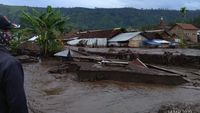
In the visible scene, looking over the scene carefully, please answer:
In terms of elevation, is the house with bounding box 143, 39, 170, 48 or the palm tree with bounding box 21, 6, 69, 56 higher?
the palm tree with bounding box 21, 6, 69, 56

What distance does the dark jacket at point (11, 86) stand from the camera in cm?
278

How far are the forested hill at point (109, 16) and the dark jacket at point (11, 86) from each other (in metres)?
119

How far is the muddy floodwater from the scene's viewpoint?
1276 cm

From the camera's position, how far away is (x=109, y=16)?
141 m

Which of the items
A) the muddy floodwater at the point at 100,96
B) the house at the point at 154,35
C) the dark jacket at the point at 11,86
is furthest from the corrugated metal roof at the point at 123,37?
the dark jacket at the point at 11,86

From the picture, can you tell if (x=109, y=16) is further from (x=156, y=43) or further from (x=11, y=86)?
(x=11, y=86)

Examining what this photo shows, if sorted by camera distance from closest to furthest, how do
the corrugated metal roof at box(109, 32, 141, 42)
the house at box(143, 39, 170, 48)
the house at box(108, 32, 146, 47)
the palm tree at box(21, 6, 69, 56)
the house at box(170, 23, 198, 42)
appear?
the palm tree at box(21, 6, 69, 56), the house at box(143, 39, 170, 48), the house at box(108, 32, 146, 47), the corrugated metal roof at box(109, 32, 141, 42), the house at box(170, 23, 198, 42)

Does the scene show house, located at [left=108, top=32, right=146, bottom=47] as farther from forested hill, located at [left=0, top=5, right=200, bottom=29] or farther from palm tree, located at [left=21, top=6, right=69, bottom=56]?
forested hill, located at [left=0, top=5, right=200, bottom=29]

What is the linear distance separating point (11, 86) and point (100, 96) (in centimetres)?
1260

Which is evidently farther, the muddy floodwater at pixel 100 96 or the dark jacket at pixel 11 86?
the muddy floodwater at pixel 100 96

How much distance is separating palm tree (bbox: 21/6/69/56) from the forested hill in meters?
88.9

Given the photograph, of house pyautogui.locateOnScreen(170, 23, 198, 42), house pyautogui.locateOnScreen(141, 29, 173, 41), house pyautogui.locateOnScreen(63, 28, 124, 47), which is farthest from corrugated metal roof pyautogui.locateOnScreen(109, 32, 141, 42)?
house pyautogui.locateOnScreen(170, 23, 198, 42)

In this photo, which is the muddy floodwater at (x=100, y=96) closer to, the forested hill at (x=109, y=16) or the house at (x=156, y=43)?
the house at (x=156, y=43)

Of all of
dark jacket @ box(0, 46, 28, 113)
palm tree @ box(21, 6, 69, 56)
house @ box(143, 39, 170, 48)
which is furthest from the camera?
house @ box(143, 39, 170, 48)
